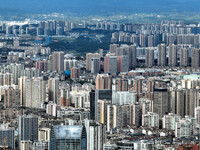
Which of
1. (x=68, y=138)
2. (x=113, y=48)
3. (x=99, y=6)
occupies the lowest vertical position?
(x=68, y=138)

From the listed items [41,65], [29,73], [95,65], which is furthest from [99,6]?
[29,73]

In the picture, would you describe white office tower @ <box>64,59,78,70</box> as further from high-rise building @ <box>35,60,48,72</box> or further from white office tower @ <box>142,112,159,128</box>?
white office tower @ <box>142,112,159,128</box>

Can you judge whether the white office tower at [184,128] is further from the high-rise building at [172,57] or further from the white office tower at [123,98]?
the high-rise building at [172,57]

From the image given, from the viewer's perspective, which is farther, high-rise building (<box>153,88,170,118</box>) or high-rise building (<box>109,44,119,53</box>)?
high-rise building (<box>109,44,119,53</box>)

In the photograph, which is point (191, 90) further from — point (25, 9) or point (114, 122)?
point (25, 9)


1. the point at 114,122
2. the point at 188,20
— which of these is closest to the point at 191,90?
the point at 114,122

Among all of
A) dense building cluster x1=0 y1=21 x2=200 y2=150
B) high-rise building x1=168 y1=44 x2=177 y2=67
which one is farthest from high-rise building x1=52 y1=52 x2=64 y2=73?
high-rise building x1=168 y1=44 x2=177 y2=67

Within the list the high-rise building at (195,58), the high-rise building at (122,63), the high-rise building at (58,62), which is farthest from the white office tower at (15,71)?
the high-rise building at (195,58)

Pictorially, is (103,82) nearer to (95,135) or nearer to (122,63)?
(122,63)
